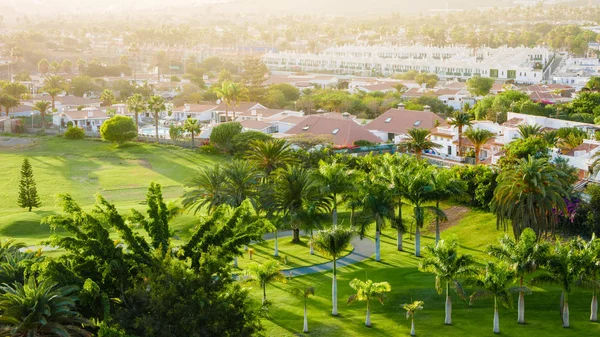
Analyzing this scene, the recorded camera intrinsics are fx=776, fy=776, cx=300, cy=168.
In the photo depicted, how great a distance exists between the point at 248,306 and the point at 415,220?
16395 millimetres

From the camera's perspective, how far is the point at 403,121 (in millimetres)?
76688

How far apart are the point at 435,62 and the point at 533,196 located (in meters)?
121

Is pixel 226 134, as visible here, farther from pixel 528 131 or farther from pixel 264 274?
pixel 264 274

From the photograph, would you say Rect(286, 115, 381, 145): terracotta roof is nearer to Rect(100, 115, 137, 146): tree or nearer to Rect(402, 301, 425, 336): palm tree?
Rect(100, 115, 137, 146): tree

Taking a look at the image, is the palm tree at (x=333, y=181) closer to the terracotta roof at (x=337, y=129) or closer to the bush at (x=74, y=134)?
the terracotta roof at (x=337, y=129)

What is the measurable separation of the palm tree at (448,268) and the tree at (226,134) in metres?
43.6

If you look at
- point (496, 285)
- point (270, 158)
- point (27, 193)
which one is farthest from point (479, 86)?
point (496, 285)

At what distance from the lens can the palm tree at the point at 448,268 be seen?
1138 inches

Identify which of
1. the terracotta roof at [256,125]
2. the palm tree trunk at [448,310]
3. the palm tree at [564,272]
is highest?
the terracotta roof at [256,125]

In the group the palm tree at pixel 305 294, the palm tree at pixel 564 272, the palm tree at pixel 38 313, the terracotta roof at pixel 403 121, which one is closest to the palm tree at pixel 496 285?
the palm tree at pixel 564 272

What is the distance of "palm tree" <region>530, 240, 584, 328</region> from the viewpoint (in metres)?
28.3

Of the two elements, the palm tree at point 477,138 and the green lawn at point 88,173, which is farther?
the palm tree at point 477,138

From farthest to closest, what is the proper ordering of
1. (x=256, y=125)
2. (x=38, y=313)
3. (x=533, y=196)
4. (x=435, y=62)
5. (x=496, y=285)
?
(x=435, y=62), (x=256, y=125), (x=533, y=196), (x=496, y=285), (x=38, y=313)

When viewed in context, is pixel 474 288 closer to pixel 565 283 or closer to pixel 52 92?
pixel 565 283
